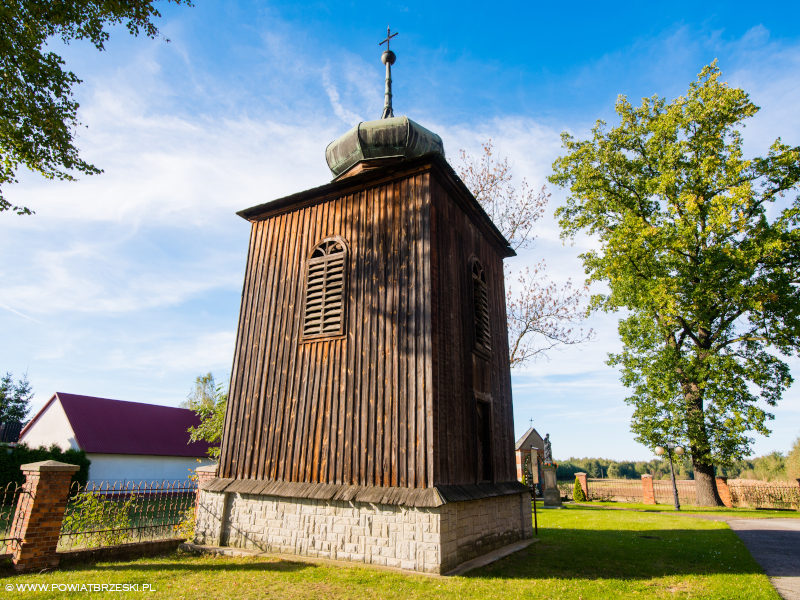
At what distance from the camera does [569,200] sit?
21.6 metres

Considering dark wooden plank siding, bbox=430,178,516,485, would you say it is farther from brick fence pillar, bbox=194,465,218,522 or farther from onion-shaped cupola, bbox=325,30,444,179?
brick fence pillar, bbox=194,465,218,522

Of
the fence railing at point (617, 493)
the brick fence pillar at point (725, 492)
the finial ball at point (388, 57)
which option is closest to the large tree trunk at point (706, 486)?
the brick fence pillar at point (725, 492)

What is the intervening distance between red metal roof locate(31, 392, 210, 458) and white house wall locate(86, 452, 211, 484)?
1.26 feet

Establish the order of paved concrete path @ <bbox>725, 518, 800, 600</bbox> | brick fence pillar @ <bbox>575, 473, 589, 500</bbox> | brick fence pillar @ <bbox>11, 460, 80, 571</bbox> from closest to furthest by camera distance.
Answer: brick fence pillar @ <bbox>11, 460, 80, 571</bbox>, paved concrete path @ <bbox>725, 518, 800, 600</bbox>, brick fence pillar @ <bbox>575, 473, 589, 500</bbox>

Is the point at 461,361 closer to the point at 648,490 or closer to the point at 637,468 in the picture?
the point at 648,490

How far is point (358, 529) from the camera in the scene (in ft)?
25.1

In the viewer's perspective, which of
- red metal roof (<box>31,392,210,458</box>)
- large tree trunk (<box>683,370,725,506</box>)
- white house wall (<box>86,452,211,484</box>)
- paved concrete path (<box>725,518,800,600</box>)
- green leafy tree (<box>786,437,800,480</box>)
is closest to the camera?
paved concrete path (<box>725,518,800,600</box>)

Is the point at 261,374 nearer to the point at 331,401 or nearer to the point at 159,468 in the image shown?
the point at 331,401

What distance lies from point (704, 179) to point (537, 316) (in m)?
8.27

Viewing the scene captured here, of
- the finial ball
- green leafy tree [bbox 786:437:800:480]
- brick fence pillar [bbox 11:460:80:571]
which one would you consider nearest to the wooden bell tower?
brick fence pillar [bbox 11:460:80:571]

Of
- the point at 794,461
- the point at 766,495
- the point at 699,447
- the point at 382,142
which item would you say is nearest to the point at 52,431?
the point at 382,142

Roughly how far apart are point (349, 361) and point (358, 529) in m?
2.85

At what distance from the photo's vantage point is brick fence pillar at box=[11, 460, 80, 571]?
6.77 metres

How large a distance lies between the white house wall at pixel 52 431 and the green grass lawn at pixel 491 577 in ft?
70.0
